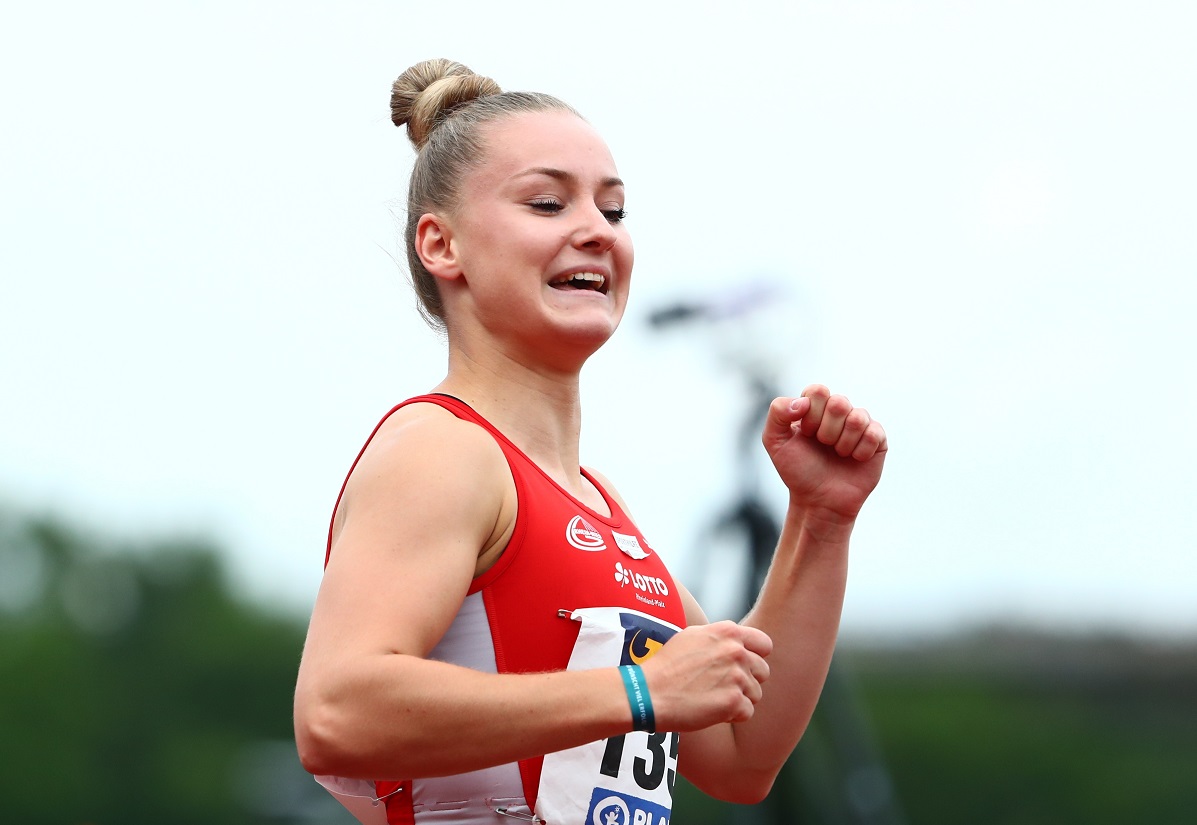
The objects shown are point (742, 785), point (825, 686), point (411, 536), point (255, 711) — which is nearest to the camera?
point (411, 536)

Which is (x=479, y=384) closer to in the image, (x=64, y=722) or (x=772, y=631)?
(x=772, y=631)

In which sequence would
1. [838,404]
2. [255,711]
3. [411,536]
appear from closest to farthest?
[411,536] → [838,404] → [255,711]

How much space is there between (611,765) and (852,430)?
767mm

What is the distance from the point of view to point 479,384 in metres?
2.92

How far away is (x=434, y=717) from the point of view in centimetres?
227

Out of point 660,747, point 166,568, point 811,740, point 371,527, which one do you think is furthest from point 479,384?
point 166,568

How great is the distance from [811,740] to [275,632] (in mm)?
37404

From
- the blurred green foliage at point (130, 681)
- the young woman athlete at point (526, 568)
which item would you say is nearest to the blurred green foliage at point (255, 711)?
the blurred green foliage at point (130, 681)

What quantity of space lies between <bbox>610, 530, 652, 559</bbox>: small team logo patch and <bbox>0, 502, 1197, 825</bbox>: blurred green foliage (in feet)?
24.6

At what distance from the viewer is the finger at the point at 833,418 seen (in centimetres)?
285

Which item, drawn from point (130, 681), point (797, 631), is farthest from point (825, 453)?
point (130, 681)

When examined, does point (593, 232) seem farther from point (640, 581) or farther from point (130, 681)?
point (130, 681)

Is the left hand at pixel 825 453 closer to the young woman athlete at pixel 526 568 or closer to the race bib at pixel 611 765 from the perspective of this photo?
the young woman athlete at pixel 526 568

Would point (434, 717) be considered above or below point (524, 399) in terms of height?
below
